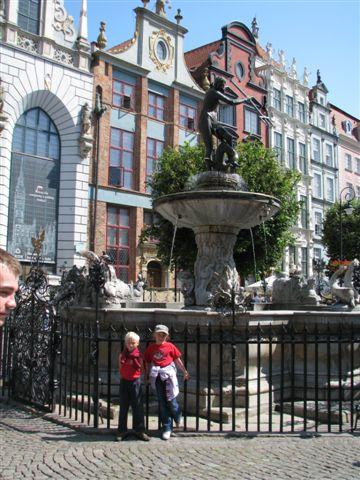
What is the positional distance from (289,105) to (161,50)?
1591 cm

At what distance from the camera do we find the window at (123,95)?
30.3 metres

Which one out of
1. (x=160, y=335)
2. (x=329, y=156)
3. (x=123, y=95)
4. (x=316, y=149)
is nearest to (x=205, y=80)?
(x=123, y=95)

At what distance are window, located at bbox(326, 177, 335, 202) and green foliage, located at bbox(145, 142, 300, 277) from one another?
25249 millimetres

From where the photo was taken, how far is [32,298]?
790 cm

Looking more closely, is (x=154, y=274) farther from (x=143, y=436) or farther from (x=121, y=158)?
(x=143, y=436)

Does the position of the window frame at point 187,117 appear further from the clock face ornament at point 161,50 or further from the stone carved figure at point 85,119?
the stone carved figure at point 85,119

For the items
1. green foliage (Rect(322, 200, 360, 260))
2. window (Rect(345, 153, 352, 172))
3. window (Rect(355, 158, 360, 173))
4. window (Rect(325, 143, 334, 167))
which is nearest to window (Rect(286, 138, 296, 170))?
window (Rect(325, 143, 334, 167))

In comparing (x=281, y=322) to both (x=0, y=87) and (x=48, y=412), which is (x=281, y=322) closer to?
(x=48, y=412)

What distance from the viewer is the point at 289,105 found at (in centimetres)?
4459

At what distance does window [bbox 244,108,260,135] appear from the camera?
130ft

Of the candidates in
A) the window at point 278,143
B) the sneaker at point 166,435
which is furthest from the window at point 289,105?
the sneaker at point 166,435

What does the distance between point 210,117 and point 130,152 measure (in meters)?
21.0

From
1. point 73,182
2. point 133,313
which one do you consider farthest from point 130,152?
point 133,313

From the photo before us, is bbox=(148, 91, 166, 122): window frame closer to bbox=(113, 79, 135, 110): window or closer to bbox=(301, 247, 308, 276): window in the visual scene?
bbox=(113, 79, 135, 110): window
